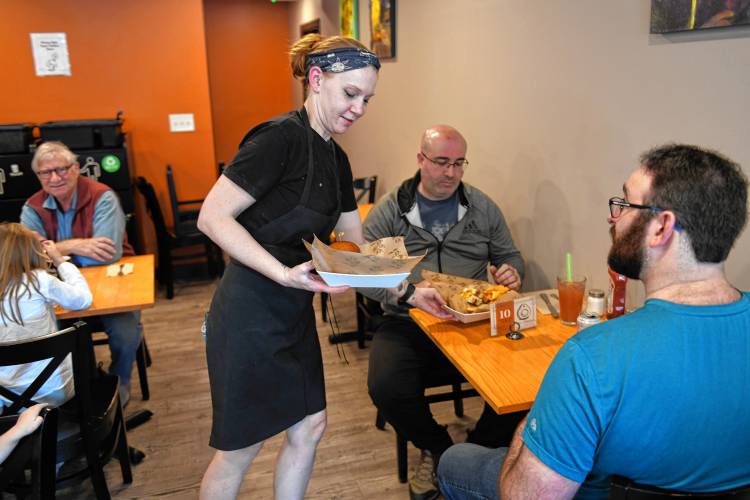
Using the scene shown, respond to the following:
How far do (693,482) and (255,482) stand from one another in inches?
69.5

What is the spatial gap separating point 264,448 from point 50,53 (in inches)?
155

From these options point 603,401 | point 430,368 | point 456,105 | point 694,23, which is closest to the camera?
point 603,401

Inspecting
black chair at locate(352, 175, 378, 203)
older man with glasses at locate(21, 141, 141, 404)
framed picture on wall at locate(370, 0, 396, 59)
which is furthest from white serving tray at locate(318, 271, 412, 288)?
black chair at locate(352, 175, 378, 203)

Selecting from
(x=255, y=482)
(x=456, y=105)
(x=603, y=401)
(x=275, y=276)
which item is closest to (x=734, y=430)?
(x=603, y=401)

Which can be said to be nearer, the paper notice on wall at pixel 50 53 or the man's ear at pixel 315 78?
the man's ear at pixel 315 78

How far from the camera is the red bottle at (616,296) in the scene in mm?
1804

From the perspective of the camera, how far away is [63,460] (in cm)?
188

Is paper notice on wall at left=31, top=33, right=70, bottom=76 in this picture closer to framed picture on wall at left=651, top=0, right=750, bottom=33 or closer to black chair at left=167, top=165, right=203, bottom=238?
black chair at left=167, top=165, right=203, bottom=238

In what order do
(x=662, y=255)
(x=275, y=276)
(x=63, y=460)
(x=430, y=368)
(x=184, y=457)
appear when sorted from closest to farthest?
(x=662, y=255) → (x=275, y=276) → (x=63, y=460) → (x=430, y=368) → (x=184, y=457)

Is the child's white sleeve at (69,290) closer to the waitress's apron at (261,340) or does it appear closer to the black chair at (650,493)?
the waitress's apron at (261,340)

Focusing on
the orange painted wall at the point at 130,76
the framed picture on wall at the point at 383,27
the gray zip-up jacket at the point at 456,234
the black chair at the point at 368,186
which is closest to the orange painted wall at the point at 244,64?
the orange painted wall at the point at 130,76

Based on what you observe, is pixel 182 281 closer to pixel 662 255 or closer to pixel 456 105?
pixel 456 105

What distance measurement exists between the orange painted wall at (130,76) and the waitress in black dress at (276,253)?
391 cm

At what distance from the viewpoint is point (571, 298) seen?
186 cm
